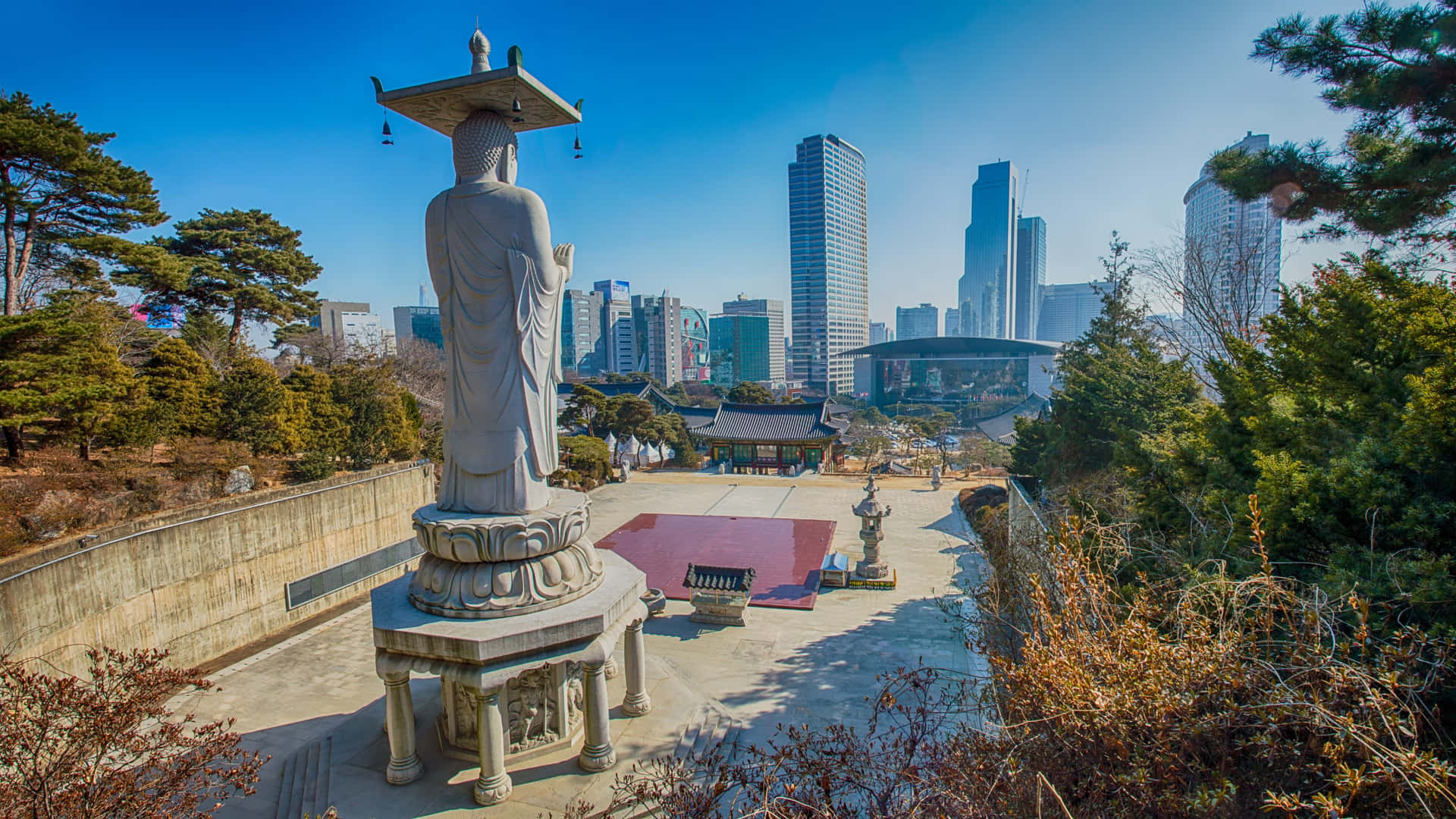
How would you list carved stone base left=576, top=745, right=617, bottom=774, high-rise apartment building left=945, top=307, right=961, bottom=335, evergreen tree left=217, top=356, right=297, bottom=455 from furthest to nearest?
high-rise apartment building left=945, top=307, right=961, bottom=335 < evergreen tree left=217, top=356, right=297, bottom=455 < carved stone base left=576, top=745, right=617, bottom=774

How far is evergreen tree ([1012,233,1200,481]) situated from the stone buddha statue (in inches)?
360

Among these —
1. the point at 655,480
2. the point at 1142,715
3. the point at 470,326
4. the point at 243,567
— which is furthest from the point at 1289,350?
the point at 655,480

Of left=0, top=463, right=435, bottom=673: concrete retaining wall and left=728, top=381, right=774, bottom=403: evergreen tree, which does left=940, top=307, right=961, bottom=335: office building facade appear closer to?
left=728, top=381, right=774, bottom=403: evergreen tree

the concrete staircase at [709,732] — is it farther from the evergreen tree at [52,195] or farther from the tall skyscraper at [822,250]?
the tall skyscraper at [822,250]

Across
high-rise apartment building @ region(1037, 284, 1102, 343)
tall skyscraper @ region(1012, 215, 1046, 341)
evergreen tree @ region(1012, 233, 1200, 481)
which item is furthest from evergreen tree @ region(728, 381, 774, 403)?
tall skyscraper @ region(1012, 215, 1046, 341)

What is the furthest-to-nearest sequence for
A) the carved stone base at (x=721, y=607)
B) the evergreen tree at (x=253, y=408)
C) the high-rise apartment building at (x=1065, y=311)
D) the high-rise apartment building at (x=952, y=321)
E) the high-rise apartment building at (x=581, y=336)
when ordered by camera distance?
the high-rise apartment building at (x=952, y=321) < the high-rise apartment building at (x=1065, y=311) < the high-rise apartment building at (x=581, y=336) < the evergreen tree at (x=253, y=408) < the carved stone base at (x=721, y=607)

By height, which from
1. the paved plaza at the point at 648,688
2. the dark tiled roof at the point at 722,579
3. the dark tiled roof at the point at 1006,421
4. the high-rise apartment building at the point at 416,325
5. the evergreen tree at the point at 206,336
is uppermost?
Answer: the high-rise apartment building at the point at 416,325

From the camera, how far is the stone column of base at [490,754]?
5.46 meters

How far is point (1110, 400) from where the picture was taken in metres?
13.9

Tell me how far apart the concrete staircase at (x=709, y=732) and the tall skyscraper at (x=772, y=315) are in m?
97.5

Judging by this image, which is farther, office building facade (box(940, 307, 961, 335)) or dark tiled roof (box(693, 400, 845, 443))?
office building facade (box(940, 307, 961, 335))

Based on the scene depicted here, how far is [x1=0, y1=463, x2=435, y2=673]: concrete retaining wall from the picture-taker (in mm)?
7832

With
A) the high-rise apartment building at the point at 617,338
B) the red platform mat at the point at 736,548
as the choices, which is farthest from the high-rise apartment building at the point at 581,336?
the red platform mat at the point at 736,548

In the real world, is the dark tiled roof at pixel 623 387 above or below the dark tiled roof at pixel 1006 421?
above
